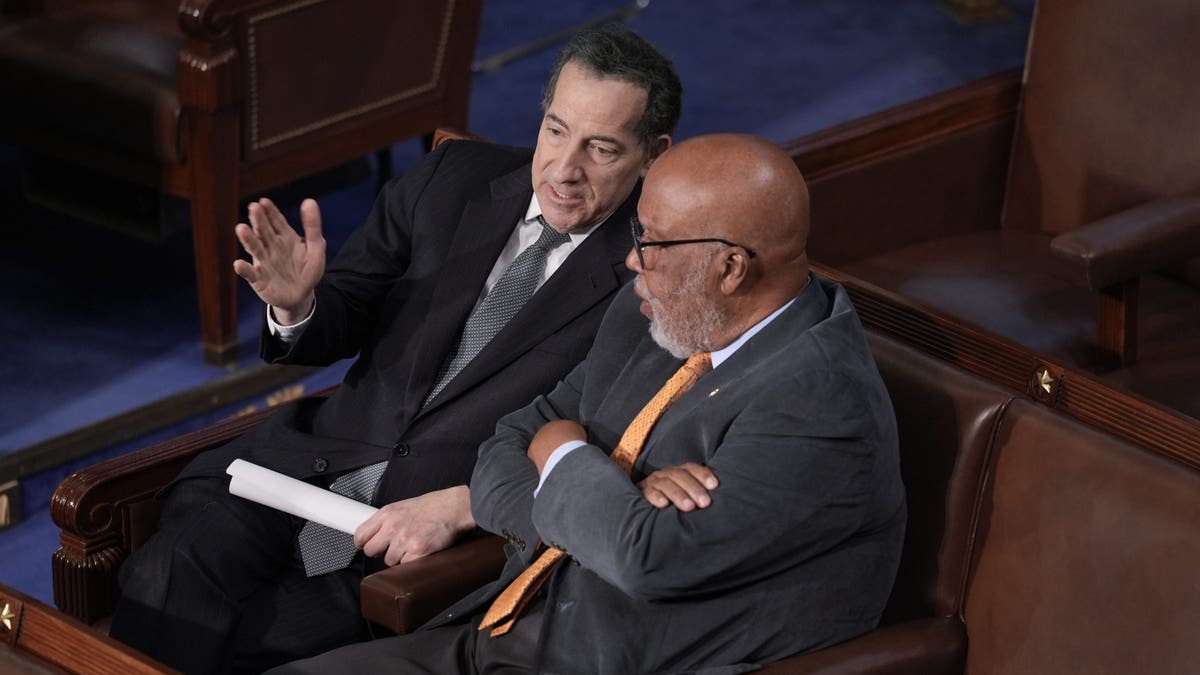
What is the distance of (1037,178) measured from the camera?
3.60 metres

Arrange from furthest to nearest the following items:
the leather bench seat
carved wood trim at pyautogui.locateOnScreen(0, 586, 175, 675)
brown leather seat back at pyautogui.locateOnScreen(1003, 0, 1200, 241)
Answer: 1. brown leather seat back at pyautogui.locateOnScreen(1003, 0, 1200, 241)
2. the leather bench seat
3. carved wood trim at pyautogui.locateOnScreen(0, 586, 175, 675)

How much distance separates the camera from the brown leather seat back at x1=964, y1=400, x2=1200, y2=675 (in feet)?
6.79

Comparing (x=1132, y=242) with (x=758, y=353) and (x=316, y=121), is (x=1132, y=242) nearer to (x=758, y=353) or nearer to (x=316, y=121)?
(x=758, y=353)

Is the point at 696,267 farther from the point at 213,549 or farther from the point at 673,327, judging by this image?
the point at 213,549

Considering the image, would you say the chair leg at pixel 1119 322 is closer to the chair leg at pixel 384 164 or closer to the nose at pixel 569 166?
the nose at pixel 569 166

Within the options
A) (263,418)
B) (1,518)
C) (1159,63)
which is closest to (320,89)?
(1,518)

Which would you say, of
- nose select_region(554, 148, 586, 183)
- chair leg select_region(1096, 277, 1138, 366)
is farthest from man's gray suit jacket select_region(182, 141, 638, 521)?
chair leg select_region(1096, 277, 1138, 366)

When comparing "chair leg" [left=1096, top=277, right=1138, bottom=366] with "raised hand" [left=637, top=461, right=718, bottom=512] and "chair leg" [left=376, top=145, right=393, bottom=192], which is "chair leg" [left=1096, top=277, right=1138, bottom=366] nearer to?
"raised hand" [left=637, top=461, right=718, bottom=512]

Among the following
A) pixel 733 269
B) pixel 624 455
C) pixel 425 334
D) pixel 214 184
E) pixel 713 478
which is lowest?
pixel 214 184

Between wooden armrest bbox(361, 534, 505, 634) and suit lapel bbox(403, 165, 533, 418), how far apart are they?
31cm

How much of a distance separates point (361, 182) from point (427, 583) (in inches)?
110

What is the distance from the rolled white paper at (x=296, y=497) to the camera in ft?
8.04

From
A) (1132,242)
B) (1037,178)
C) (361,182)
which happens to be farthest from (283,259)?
(361,182)

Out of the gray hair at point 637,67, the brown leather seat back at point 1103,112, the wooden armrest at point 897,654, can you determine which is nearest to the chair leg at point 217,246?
the gray hair at point 637,67
